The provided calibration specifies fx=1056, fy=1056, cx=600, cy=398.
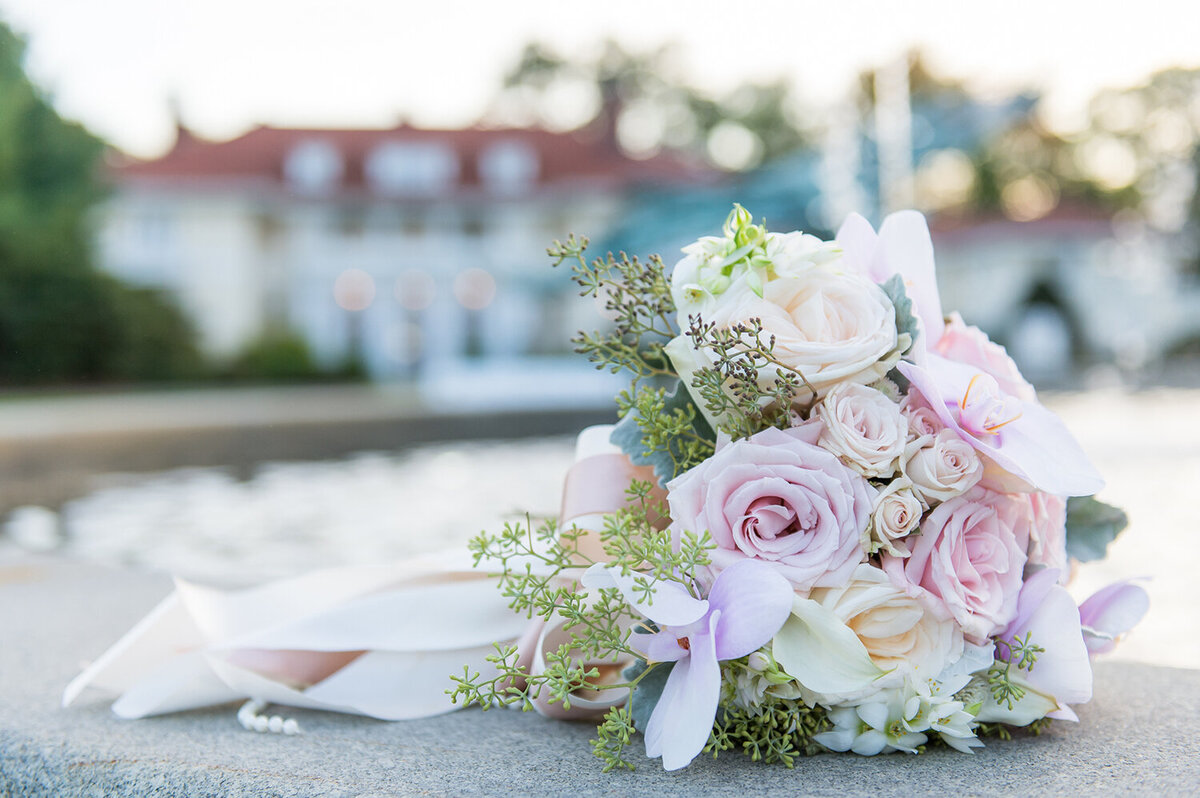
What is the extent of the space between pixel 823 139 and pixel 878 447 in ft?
146

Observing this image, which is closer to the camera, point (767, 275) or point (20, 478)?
point (767, 275)

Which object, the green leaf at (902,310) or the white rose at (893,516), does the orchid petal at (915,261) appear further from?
the white rose at (893,516)

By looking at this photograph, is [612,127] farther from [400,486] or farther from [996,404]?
[996,404]

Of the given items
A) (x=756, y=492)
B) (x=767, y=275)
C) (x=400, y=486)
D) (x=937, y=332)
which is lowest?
(x=400, y=486)

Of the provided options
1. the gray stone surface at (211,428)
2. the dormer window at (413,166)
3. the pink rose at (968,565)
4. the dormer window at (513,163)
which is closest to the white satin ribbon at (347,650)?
the pink rose at (968,565)

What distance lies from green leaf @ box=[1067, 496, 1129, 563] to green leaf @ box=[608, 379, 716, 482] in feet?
2.02

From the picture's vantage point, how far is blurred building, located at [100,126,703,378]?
117ft

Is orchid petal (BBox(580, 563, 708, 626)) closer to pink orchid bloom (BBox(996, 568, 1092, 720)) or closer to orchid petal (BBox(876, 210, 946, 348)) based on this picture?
pink orchid bloom (BBox(996, 568, 1092, 720))

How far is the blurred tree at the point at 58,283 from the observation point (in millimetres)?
28188

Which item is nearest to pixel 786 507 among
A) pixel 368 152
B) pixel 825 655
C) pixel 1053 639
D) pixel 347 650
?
pixel 825 655

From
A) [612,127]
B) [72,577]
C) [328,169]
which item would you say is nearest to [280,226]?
[328,169]

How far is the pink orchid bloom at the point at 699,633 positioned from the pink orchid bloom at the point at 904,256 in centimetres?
53

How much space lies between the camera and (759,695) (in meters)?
1.40

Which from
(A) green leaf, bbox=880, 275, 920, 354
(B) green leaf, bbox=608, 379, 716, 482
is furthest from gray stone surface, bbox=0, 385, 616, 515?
(A) green leaf, bbox=880, 275, 920, 354
